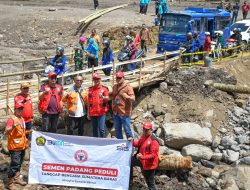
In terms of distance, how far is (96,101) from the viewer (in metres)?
11.8

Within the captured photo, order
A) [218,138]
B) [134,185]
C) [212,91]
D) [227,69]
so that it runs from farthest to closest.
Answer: [227,69] → [212,91] → [218,138] → [134,185]

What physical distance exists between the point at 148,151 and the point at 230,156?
5.18m

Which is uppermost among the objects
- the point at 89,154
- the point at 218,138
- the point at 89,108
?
the point at 89,108

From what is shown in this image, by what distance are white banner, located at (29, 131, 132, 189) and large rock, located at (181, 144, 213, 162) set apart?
12.9 feet

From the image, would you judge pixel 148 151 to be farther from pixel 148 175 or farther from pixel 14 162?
pixel 14 162

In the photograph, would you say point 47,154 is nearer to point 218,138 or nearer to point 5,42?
point 218,138

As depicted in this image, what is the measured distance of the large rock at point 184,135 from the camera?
14961mm

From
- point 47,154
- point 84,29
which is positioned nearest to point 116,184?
point 47,154

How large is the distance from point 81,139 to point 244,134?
285 inches

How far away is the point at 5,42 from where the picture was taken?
98.3 ft

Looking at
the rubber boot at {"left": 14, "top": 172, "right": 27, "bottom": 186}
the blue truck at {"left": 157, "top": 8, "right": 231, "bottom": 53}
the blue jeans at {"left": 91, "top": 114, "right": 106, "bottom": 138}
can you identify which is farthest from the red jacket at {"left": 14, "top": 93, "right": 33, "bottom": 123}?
the blue truck at {"left": 157, "top": 8, "right": 231, "bottom": 53}

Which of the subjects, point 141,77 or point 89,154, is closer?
point 89,154

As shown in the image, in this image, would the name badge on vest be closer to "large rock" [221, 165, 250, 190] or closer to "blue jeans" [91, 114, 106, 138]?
"blue jeans" [91, 114, 106, 138]

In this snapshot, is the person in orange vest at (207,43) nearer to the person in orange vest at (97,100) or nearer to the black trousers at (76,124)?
the person in orange vest at (97,100)
